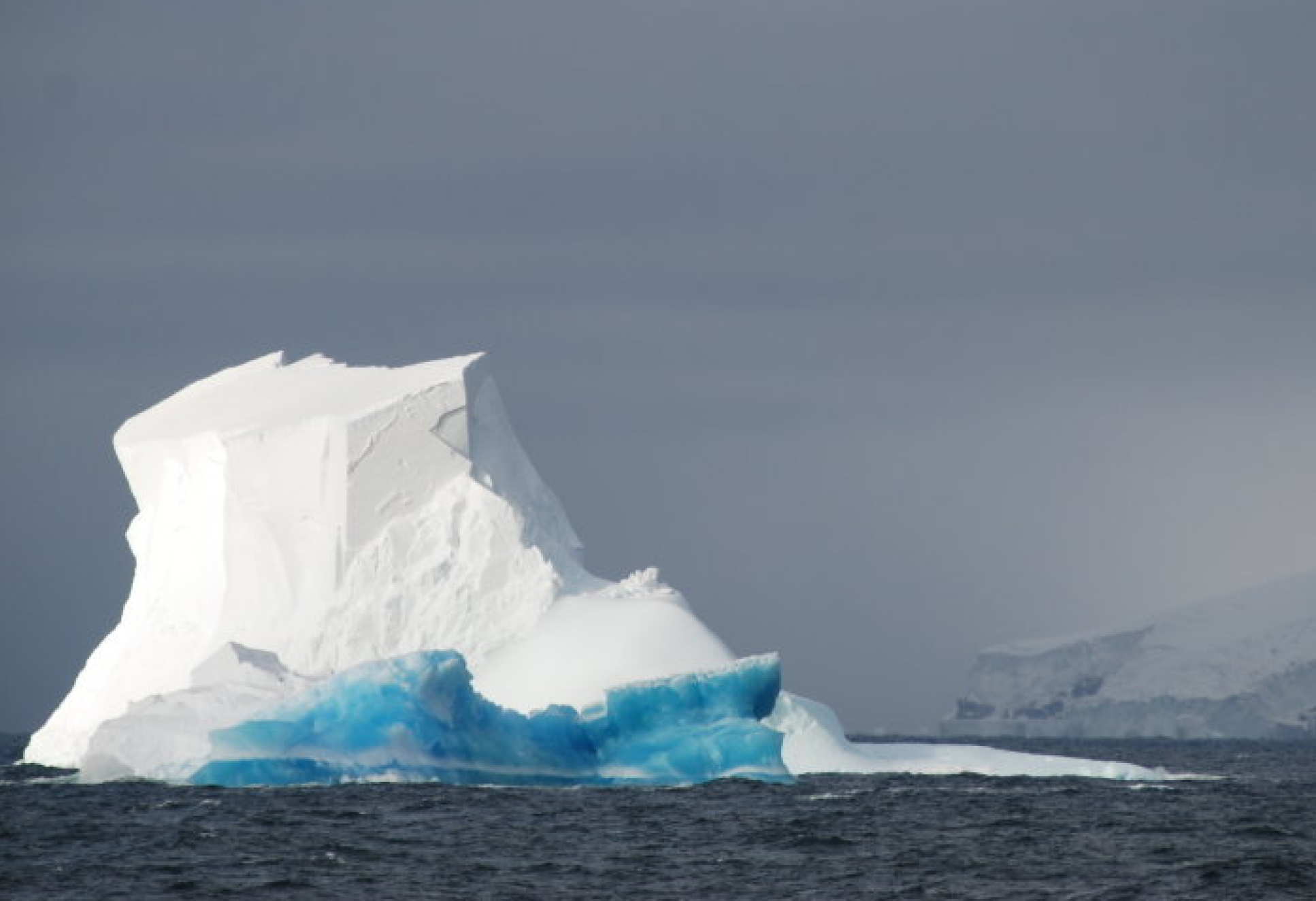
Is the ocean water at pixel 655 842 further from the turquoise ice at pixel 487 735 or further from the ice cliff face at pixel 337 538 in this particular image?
the ice cliff face at pixel 337 538

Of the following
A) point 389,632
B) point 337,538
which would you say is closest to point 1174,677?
point 337,538

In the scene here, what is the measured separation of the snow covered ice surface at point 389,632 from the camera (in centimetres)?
3409

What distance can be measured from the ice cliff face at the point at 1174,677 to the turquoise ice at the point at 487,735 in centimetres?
7036

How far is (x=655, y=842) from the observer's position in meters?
27.8

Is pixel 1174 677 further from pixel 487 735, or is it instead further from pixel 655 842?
pixel 655 842

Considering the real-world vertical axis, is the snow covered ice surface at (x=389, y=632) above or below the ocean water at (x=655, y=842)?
above

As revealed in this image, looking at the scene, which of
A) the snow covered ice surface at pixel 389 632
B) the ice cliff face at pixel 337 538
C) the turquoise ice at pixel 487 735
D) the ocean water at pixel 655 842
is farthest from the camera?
the ice cliff face at pixel 337 538

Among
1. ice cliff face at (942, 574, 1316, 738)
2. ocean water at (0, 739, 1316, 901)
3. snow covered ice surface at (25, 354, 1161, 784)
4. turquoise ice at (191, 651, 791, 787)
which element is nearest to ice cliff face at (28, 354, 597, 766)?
snow covered ice surface at (25, 354, 1161, 784)

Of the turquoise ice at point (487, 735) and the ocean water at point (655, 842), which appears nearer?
the ocean water at point (655, 842)

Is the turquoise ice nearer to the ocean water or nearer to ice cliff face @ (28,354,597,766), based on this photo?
the ocean water

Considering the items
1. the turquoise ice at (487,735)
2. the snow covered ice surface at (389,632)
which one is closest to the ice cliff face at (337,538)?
the snow covered ice surface at (389,632)

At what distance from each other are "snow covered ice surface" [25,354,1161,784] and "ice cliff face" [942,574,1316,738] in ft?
202

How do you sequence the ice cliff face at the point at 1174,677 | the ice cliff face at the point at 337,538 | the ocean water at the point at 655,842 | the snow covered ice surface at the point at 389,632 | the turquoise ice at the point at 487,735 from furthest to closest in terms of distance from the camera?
the ice cliff face at the point at 1174,677
the ice cliff face at the point at 337,538
the snow covered ice surface at the point at 389,632
the turquoise ice at the point at 487,735
the ocean water at the point at 655,842

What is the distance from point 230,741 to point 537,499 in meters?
10.8
